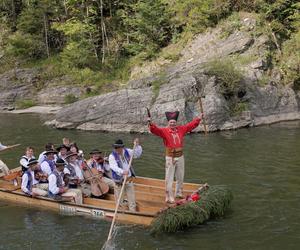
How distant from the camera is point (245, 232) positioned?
1131 centimetres

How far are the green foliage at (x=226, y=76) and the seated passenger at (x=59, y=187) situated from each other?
1484 centimetres

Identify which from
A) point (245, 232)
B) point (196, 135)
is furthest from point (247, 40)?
point (245, 232)

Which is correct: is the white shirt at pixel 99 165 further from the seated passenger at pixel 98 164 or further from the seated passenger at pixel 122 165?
the seated passenger at pixel 122 165

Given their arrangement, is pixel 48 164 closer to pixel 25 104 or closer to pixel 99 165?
pixel 99 165

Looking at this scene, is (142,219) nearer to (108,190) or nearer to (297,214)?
(108,190)

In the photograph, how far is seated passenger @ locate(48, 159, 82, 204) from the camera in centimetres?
1304

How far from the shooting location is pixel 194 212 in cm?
1140

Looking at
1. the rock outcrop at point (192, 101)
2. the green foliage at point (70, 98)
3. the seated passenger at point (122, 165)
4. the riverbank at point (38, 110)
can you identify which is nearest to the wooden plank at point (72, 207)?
the seated passenger at point (122, 165)

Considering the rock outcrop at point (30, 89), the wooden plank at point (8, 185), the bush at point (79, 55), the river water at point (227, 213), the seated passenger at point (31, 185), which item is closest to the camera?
the river water at point (227, 213)

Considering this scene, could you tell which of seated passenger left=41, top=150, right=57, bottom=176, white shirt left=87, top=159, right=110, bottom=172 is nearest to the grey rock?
white shirt left=87, top=159, right=110, bottom=172

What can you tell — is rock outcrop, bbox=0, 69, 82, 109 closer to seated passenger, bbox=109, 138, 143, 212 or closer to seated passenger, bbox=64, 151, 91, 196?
seated passenger, bbox=64, 151, 91, 196

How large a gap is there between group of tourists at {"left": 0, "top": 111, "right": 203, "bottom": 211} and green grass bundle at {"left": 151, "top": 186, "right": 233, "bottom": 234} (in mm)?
687

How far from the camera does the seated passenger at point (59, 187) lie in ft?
42.8

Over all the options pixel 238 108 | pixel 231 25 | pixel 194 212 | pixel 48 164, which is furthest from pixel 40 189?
pixel 231 25
